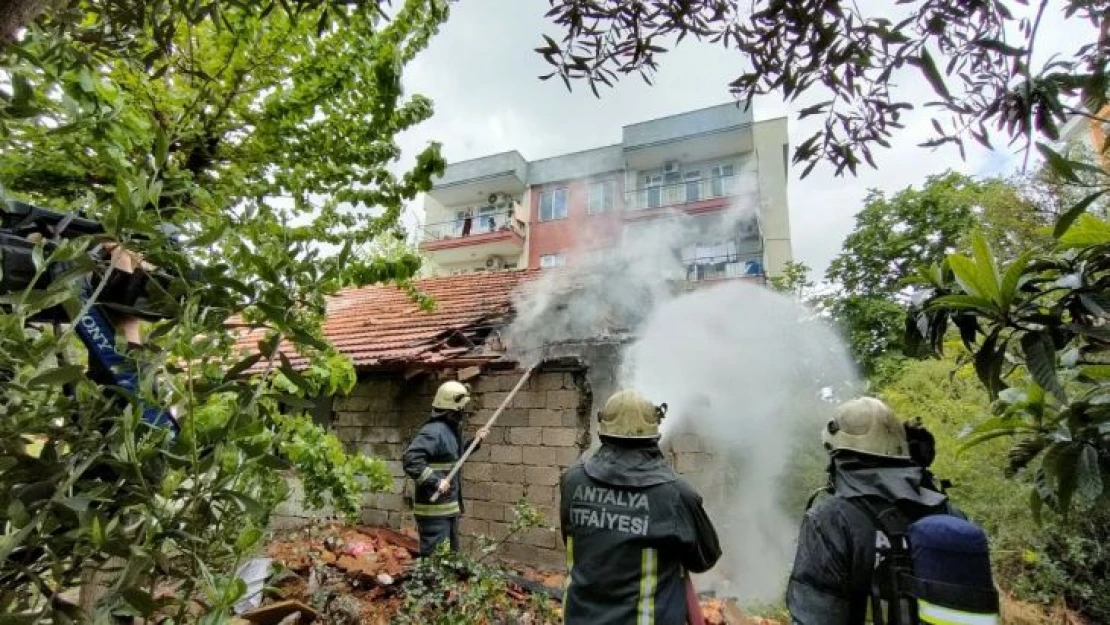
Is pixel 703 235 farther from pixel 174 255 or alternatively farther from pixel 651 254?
pixel 174 255

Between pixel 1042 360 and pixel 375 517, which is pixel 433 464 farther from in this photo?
pixel 1042 360

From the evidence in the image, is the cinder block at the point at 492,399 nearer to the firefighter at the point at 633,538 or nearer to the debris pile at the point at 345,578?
the debris pile at the point at 345,578

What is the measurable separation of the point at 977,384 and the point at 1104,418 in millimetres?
7020

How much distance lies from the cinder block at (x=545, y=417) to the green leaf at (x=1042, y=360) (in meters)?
5.23

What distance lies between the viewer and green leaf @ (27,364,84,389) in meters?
0.87

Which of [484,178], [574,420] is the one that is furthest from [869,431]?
[484,178]

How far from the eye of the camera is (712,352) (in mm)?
7926

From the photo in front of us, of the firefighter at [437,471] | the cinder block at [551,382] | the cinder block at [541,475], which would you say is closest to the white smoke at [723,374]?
the cinder block at [551,382]

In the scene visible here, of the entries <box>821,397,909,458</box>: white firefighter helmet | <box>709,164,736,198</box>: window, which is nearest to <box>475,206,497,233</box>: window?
<box>709,164,736,198</box>: window

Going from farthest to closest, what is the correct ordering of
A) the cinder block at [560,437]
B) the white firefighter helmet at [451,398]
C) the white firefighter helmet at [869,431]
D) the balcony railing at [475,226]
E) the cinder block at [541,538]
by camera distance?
the balcony railing at [475,226], the cinder block at [560,437], the cinder block at [541,538], the white firefighter helmet at [451,398], the white firefighter helmet at [869,431]

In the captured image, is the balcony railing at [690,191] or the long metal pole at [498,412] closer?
the long metal pole at [498,412]

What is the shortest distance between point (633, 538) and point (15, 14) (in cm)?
280

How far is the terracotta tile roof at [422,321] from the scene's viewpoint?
698 centimetres

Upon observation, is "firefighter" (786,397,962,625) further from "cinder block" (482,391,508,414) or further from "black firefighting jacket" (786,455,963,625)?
"cinder block" (482,391,508,414)
